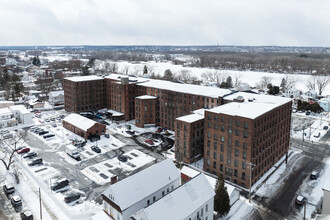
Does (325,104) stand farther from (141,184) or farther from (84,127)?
(141,184)

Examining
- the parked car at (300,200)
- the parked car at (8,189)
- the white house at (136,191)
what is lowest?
the parked car at (300,200)

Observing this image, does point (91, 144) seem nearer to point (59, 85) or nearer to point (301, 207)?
point (301, 207)

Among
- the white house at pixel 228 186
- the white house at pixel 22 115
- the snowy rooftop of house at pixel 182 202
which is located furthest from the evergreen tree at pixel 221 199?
the white house at pixel 22 115

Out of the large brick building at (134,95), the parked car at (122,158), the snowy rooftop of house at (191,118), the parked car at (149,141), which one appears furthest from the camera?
the large brick building at (134,95)

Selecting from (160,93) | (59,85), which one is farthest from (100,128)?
(59,85)

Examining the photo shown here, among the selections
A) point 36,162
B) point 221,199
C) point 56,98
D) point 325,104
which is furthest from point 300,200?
point 56,98

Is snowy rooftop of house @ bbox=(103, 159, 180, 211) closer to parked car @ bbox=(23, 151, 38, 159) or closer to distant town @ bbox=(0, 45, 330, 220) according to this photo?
distant town @ bbox=(0, 45, 330, 220)

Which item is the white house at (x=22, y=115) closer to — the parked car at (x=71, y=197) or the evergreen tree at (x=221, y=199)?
the parked car at (x=71, y=197)

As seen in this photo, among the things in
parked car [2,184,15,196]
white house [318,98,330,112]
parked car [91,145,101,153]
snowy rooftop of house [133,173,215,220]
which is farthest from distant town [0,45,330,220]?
white house [318,98,330,112]

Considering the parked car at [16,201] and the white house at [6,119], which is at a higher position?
the white house at [6,119]
